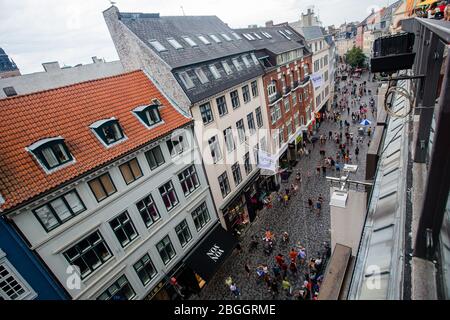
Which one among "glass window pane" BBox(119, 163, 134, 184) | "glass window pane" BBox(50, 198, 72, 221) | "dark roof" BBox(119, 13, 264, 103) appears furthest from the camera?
"dark roof" BBox(119, 13, 264, 103)

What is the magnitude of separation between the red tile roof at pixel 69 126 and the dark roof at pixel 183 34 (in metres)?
3.21

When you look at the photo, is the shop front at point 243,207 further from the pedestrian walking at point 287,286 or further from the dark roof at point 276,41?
the dark roof at point 276,41

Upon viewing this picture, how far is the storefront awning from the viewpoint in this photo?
1491cm

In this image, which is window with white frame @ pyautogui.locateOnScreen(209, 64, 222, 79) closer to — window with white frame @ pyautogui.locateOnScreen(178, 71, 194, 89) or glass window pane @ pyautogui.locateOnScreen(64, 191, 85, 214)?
window with white frame @ pyautogui.locateOnScreen(178, 71, 194, 89)

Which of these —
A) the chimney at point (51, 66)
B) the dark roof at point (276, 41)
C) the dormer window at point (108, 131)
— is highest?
the chimney at point (51, 66)

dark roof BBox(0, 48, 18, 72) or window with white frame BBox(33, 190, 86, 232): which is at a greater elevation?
dark roof BBox(0, 48, 18, 72)

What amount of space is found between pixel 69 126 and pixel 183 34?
463 inches

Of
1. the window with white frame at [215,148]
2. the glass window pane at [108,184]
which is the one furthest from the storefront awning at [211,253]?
the glass window pane at [108,184]

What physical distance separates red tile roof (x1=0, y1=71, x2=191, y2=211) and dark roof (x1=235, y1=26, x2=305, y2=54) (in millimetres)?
15138

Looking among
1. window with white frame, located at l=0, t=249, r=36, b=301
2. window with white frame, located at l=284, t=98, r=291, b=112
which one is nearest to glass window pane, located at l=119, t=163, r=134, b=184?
window with white frame, located at l=0, t=249, r=36, b=301

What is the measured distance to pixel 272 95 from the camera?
23.9 metres

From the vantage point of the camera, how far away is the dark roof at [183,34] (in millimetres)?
16047

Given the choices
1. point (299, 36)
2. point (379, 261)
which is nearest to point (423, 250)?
point (379, 261)

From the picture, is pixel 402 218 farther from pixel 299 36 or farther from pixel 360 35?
pixel 360 35
